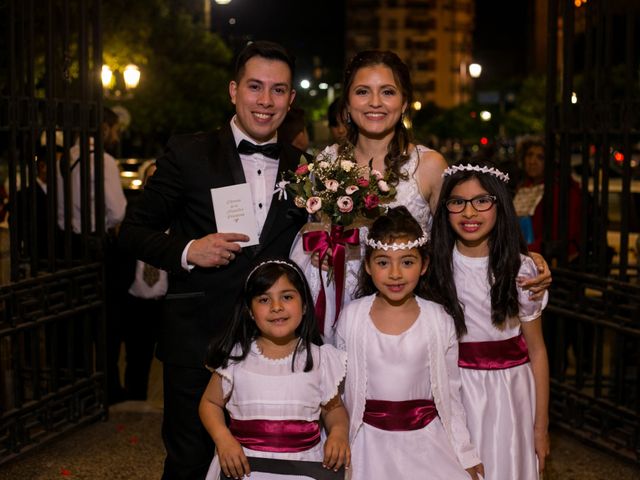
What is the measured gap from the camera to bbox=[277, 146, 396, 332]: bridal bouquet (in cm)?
386

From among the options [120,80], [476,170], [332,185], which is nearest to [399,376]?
[332,185]

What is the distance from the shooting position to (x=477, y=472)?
13.3 feet

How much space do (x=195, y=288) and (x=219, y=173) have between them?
0.52 m

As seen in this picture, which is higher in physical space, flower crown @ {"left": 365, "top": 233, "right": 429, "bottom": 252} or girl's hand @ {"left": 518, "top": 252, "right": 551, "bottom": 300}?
flower crown @ {"left": 365, "top": 233, "right": 429, "bottom": 252}

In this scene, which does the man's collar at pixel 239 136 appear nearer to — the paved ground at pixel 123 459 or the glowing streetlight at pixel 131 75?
the paved ground at pixel 123 459

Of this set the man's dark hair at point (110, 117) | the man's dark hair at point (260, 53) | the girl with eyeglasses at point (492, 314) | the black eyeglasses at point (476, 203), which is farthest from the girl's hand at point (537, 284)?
the man's dark hair at point (110, 117)

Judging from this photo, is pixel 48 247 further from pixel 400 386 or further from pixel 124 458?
pixel 400 386

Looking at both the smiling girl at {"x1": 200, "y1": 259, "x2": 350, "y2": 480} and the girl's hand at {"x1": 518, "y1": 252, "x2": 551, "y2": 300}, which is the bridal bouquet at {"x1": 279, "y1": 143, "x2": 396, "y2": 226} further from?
the girl's hand at {"x1": 518, "y1": 252, "x2": 551, "y2": 300}

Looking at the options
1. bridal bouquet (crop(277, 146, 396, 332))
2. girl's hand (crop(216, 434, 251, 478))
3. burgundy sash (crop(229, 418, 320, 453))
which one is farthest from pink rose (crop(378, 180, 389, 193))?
girl's hand (crop(216, 434, 251, 478))

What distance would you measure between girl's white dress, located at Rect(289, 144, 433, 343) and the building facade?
118458 mm

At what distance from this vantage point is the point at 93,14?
665cm

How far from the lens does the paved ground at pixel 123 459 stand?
19.2 ft

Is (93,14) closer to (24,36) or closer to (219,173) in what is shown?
Answer: (24,36)

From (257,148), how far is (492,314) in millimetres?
1295
